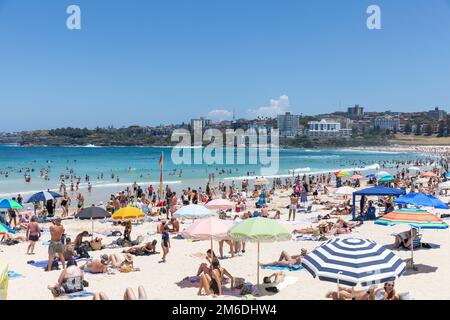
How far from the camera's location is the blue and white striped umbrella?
6109 millimetres

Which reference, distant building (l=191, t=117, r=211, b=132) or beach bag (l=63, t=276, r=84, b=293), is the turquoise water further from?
distant building (l=191, t=117, r=211, b=132)

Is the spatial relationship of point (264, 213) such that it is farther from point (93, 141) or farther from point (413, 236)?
point (93, 141)

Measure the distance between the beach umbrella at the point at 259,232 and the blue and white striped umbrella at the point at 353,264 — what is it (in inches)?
41.2

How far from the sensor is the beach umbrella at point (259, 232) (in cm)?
757

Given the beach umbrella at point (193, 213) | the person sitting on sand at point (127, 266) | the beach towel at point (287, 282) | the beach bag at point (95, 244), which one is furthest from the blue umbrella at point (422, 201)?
the beach bag at point (95, 244)

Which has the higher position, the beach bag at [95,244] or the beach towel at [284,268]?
the beach towel at [284,268]

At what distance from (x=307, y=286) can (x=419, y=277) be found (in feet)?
7.23

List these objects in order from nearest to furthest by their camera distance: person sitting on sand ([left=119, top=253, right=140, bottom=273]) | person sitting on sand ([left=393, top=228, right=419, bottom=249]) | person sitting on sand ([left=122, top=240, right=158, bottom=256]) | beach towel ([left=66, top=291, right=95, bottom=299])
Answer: beach towel ([left=66, top=291, right=95, bottom=299]), person sitting on sand ([left=119, top=253, right=140, bottom=273]), person sitting on sand ([left=393, top=228, right=419, bottom=249]), person sitting on sand ([left=122, top=240, right=158, bottom=256])

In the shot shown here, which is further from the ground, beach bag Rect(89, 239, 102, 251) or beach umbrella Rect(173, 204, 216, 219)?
beach umbrella Rect(173, 204, 216, 219)

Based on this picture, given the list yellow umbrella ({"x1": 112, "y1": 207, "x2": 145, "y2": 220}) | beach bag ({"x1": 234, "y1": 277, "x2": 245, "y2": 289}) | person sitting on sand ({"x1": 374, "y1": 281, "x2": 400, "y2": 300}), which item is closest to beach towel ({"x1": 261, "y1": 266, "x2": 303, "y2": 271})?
beach bag ({"x1": 234, "y1": 277, "x2": 245, "y2": 289})

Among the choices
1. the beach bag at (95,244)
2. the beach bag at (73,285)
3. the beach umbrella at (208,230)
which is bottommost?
the beach bag at (95,244)

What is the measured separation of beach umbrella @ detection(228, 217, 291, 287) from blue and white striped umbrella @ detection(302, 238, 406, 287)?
1046 millimetres

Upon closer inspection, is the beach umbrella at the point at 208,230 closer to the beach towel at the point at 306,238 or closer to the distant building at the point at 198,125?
the beach towel at the point at 306,238

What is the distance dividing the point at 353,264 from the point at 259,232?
183 cm
